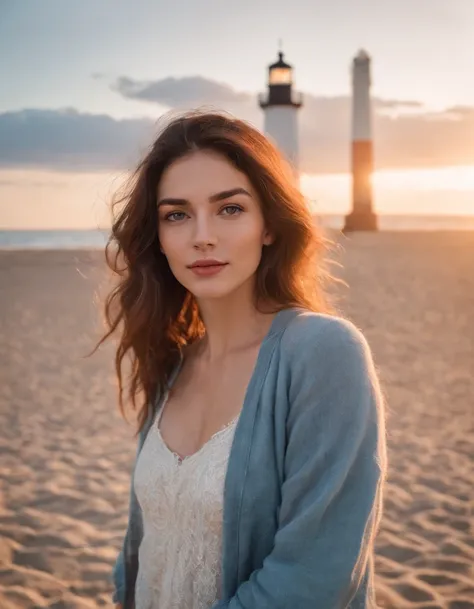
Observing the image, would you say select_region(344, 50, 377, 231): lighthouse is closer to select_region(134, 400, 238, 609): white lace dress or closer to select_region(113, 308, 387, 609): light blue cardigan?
select_region(134, 400, 238, 609): white lace dress

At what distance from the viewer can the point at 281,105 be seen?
21.6m

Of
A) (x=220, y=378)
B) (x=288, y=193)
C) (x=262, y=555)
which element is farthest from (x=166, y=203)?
(x=262, y=555)

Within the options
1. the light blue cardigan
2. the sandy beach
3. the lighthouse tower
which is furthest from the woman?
the lighthouse tower

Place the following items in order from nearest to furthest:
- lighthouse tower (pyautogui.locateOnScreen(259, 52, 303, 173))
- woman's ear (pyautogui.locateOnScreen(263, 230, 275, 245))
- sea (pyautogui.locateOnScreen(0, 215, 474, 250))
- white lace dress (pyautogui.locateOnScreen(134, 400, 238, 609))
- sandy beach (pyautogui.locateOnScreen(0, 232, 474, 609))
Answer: white lace dress (pyautogui.locateOnScreen(134, 400, 238, 609)), woman's ear (pyautogui.locateOnScreen(263, 230, 275, 245)), sandy beach (pyautogui.locateOnScreen(0, 232, 474, 609)), lighthouse tower (pyautogui.locateOnScreen(259, 52, 303, 173)), sea (pyautogui.locateOnScreen(0, 215, 474, 250))

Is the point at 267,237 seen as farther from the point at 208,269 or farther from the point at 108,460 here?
the point at 108,460

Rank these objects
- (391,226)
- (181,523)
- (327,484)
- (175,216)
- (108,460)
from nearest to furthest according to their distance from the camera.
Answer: (327,484)
(181,523)
(175,216)
(108,460)
(391,226)

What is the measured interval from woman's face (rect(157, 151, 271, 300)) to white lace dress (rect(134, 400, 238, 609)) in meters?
0.37

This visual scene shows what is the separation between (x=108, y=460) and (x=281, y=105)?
18.8m

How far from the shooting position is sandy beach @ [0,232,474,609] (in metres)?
3.03

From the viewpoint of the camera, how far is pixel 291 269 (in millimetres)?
1721

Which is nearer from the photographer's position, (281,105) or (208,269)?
(208,269)

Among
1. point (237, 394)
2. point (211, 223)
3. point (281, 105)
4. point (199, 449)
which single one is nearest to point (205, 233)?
point (211, 223)

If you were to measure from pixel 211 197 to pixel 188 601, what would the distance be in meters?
0.94

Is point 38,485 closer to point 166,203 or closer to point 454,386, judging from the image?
point 166,203
